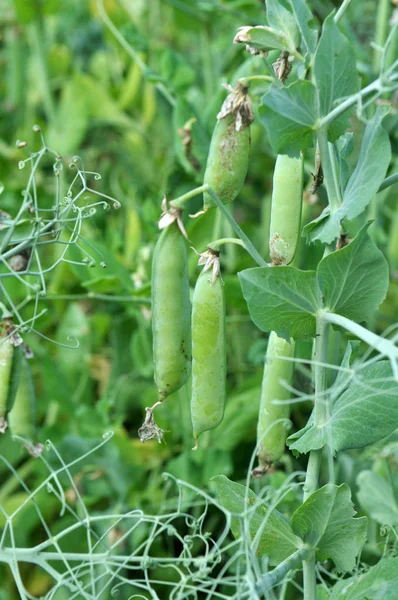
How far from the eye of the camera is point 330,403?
0.58m

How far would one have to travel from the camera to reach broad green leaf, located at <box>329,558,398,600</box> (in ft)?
1.80

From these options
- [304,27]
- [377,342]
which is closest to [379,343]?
[377,342]

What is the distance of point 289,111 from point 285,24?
71 mm

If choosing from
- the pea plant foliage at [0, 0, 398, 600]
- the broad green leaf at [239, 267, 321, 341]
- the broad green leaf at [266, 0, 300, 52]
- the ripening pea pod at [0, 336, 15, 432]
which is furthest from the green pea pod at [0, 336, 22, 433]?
the broad green leaf at [266, 0, 300, 52]

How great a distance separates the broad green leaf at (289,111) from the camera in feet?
1.68

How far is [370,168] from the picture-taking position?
1.72 feet

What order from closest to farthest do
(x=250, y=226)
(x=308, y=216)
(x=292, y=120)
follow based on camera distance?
(x=292, y=120) < (x=308, y=216) < (x=250, y=226)

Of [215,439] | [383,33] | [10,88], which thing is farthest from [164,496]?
[10,88]

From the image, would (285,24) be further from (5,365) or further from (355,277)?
(5,365)

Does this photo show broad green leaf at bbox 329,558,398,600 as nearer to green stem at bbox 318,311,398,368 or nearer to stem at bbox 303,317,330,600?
stem at bbox 303,317,330,600

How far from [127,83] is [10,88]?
0.28 m

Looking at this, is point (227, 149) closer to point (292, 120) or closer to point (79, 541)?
point (292, 120)

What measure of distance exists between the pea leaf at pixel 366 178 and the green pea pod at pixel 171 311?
10 cm

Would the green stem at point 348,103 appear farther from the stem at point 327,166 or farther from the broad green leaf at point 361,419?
the broad green leaf at point 361,419
